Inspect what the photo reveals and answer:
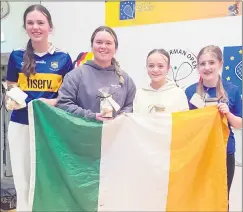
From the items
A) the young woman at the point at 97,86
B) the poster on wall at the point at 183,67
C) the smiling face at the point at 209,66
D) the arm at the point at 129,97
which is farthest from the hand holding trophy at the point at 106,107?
the poster on wall at the point at 183,67

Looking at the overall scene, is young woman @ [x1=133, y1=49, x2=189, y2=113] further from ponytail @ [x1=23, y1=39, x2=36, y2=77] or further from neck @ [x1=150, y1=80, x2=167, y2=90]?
ponytail @ [x1=23, y1=39, x2=36, y2=77]

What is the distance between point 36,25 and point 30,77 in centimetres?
30

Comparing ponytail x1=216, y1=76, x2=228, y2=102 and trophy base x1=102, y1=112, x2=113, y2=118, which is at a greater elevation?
ponytail x1=216, y1=76, x2=228, y2=102

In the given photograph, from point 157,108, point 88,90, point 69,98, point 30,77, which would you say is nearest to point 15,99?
point 30,77

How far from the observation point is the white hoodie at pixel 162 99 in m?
1.88

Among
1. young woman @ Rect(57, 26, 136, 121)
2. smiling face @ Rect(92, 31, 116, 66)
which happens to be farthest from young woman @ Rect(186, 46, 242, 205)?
smiling face @ Rect(92, 31, 116, 66)

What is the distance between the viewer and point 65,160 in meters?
1.79

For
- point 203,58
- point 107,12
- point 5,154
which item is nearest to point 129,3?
point 107,12

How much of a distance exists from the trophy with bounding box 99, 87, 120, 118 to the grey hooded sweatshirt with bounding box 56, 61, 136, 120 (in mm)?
39

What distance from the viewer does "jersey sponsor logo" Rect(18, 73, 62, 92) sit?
193cm

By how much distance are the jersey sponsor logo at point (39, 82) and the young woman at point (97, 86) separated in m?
0.11

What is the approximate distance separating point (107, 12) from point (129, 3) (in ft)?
0.83

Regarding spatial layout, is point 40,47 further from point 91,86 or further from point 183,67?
point 183,67

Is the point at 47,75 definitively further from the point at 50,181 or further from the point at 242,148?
the point at 242,148
